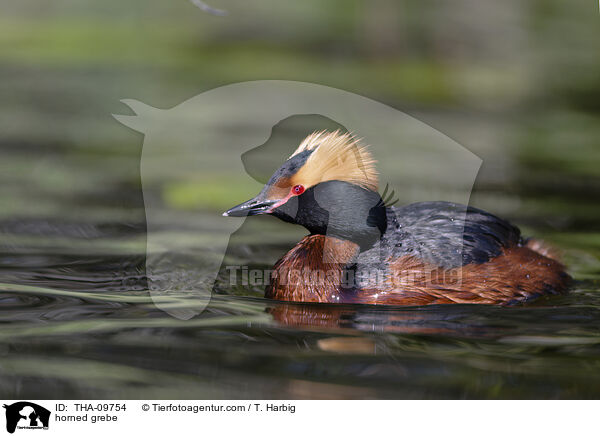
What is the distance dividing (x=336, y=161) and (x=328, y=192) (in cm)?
19

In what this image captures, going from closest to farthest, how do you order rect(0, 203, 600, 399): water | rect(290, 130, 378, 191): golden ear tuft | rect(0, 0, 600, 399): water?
rect(0, 203, 600, 399): water → rect(0, 0, 600, 399): water → rect(290, 130, 378, 191): golden ear tuft

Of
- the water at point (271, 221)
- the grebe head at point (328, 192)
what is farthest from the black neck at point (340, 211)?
the water at point (271, 221)

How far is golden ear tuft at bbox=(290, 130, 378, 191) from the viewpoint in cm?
502

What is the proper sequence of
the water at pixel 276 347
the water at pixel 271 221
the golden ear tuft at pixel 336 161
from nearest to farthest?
the water at pixel 276 347 < the water at pixel 271 221 < the golden ear tuft at pixel 336 161

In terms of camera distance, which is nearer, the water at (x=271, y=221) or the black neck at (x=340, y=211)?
the water at (x=271, y=221)

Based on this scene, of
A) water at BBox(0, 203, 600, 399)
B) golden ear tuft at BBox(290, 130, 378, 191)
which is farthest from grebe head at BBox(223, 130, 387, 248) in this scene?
Result: water at BBox(0, 203, 600, 399)

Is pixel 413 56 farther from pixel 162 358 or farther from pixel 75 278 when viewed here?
pixel 162 358

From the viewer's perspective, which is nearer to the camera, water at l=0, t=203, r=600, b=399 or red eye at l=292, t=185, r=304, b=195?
water at l=0, t=203, r=600, b=399

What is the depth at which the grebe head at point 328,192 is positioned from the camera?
16.5ft

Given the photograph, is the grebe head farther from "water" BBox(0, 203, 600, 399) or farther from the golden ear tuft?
"water" BBox(0, 203, 600, 399)

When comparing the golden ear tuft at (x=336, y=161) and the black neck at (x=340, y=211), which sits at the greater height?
the golden ear tuft at (x=336, y=161)

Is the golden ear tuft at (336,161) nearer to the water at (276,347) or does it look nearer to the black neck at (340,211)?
the black neck at (340,211)

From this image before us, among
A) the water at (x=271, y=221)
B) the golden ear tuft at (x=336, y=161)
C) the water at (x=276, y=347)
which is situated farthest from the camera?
the golden ear tuft at (x=336, y=161)

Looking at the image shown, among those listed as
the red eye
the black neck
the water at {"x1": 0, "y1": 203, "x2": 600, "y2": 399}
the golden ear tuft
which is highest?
the golden ear tuft
